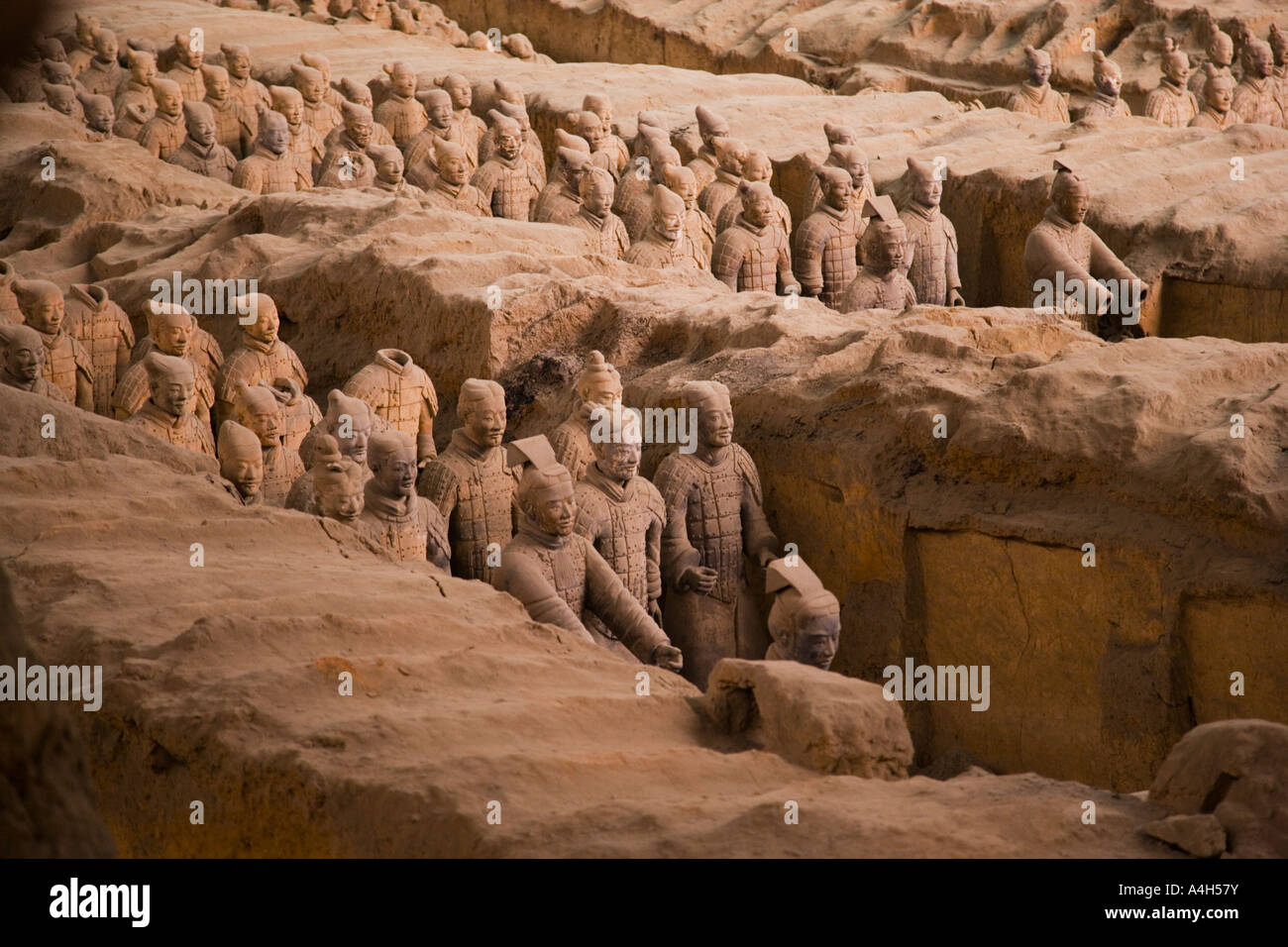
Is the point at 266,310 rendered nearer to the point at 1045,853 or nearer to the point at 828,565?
the point at 828,565

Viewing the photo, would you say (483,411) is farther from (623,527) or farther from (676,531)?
(676,531)

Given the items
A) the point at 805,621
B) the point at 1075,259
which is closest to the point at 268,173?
the point at 1075,259

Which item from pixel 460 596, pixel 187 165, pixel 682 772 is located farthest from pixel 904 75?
pixel 682 772

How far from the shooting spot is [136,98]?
40.4ft

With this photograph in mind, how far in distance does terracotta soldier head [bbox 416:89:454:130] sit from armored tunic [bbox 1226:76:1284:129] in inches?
227

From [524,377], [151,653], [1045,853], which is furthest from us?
[524,377]

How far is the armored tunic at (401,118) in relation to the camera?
12.0 meters

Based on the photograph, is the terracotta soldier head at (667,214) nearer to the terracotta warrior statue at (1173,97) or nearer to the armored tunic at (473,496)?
the armored tunic at (473,496)

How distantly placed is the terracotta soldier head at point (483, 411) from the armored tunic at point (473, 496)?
1.8 inches

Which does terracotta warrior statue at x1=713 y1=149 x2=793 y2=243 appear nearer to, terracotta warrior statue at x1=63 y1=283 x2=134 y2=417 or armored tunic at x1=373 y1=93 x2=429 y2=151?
armored tunic at x1=373 y1=93 x2=429 y2=151

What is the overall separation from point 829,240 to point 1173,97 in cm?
474

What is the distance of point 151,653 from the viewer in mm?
3613

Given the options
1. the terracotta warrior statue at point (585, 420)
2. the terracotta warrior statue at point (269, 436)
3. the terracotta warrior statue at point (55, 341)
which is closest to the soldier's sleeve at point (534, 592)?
the terracotta warrior statue at point (585, 420)

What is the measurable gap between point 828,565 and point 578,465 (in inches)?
36.2
